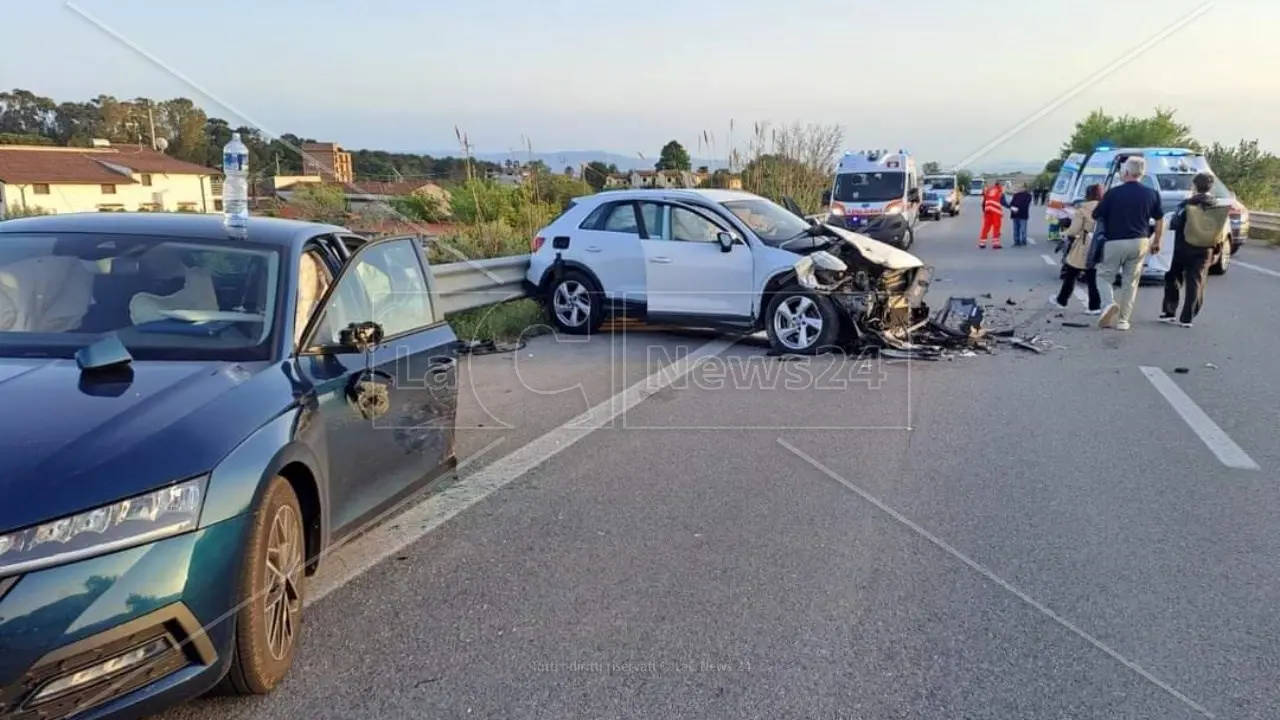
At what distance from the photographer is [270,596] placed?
3.26 meters

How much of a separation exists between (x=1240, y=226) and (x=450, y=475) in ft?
64.9

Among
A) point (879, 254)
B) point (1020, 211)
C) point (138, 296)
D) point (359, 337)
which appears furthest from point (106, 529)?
point (1020, 211)

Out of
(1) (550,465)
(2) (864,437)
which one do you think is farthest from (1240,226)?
(1) (550,465)

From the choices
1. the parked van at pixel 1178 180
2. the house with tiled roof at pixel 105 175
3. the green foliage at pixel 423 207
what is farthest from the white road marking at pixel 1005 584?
the house with tiled roof at pixel 105 175

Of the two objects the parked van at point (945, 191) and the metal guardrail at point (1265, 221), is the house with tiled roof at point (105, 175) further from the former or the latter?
the parked van at point (945, 191)

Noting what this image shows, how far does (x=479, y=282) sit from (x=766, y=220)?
3.41 m

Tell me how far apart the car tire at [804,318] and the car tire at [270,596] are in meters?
6.96

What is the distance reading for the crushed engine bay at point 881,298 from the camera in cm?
976

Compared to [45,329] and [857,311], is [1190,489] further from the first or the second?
[45,329]

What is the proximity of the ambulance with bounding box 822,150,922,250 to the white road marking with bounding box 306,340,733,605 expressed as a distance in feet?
55.3

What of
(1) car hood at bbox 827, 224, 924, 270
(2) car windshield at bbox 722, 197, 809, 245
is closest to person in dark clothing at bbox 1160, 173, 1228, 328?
(1) car hood at bbox 827, 224, 924, 270

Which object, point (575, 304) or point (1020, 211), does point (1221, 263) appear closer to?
point (1020, 211)

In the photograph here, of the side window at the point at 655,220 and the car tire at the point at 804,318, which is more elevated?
the side window at the point at 655,220

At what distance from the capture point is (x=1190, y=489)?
549cm
